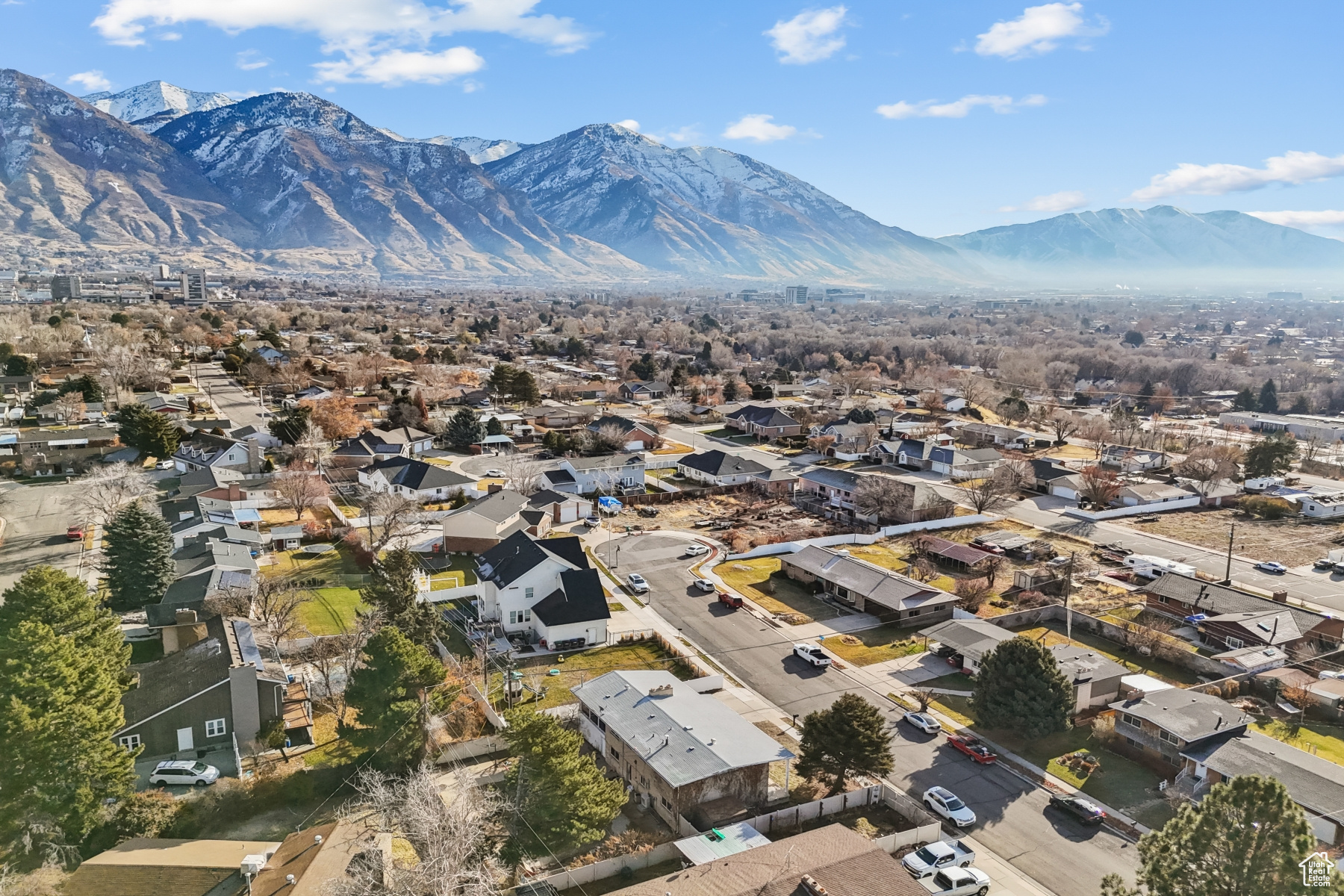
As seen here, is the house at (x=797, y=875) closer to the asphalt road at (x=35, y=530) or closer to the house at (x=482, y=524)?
the house at (x=482, y=524)

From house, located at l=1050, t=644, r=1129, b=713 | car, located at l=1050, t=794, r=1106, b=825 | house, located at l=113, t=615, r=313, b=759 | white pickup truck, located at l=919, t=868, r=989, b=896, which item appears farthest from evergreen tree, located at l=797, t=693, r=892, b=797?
house, located at l=113, t=615, r=313, b=759

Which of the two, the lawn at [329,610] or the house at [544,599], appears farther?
the lawn at [329,610]

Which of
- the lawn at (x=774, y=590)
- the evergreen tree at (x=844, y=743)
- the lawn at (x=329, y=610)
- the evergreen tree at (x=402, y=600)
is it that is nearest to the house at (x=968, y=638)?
the lawn at (x=774, y=590)

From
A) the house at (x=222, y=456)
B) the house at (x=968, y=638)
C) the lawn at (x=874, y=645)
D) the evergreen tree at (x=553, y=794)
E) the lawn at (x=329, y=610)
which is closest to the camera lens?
the evergreen tree at (x=553, y=794)

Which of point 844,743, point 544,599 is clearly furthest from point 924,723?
point 544,599

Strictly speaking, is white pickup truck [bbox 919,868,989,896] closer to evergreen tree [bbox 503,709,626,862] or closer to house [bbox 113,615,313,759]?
evergreen tree [bbox 503,709,626,862]

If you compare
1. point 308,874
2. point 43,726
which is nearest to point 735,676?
point 308,874
